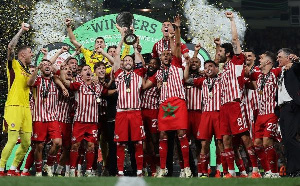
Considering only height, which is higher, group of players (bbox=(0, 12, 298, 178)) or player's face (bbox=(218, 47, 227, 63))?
player's face (bbox=(218, 47, 227, 63))

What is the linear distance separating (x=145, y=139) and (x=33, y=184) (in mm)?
4519

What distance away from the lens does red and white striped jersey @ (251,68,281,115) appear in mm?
11789

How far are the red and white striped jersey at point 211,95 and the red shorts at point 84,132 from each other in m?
1.87

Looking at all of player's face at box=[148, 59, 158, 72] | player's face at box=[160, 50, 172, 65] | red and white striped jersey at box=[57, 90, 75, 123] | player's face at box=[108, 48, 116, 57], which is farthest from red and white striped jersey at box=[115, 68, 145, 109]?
red and white striped jersey at box=[57, 90, 75, 123]

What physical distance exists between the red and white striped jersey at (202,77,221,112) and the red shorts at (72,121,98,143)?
1.87 metres

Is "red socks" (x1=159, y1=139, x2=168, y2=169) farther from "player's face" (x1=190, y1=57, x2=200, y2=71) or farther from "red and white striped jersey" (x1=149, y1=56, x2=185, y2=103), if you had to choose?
"player's face" (x1=190, y1=57, x2=200, y2=71)

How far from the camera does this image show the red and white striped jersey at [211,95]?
11672 millimetres

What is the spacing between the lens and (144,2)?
109 feet

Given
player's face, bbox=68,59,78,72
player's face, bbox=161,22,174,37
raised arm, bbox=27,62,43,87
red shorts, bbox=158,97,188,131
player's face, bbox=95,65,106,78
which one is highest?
player's face, bbox=161,22,174,37

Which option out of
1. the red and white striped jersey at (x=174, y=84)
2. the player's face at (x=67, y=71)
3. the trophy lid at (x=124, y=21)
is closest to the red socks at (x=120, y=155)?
the red and white striped jersey at (x=174, y=84)

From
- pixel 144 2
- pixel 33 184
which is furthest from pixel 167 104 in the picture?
pixel 144 2

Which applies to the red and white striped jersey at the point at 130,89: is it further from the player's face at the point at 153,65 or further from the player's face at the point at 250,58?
the player's face at the point at 250,58

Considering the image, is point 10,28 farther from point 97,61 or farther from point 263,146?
point 263,146

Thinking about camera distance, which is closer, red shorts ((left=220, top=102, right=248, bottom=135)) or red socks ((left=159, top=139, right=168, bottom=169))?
red shorts ((left=220, top=102, right=248, bottom=135))
